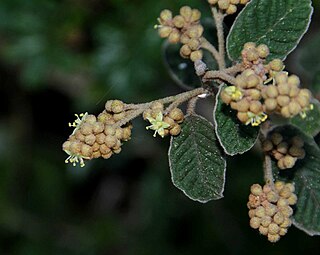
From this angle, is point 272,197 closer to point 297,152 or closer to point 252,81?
point 297,152

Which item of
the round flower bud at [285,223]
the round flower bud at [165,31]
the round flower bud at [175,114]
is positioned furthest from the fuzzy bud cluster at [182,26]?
the round flower bud at [285,223]

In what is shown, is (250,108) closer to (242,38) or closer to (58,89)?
(242,38)

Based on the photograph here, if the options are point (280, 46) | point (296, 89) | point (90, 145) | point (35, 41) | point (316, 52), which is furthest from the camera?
point (35, 41)

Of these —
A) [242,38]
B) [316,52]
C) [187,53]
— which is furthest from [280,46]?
[316,52]

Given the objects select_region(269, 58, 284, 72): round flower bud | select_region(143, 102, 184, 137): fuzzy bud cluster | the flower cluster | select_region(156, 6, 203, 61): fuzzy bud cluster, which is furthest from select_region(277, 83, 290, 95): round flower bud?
select_region(156, 6, 203, 61): fuzzy bud cluster

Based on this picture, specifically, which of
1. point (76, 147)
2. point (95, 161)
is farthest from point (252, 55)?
point (95, 161)

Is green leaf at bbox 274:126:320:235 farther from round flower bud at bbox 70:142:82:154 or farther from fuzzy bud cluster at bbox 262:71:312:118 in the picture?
round flower bud at bbox 70:142:82:154

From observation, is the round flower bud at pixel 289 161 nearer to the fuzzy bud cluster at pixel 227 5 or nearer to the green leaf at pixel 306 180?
the green leaf at pixel 306 180
